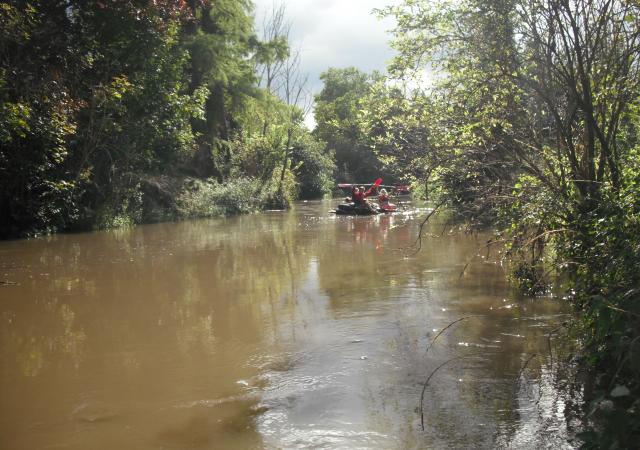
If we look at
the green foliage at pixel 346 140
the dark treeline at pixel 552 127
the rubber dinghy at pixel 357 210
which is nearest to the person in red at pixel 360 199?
the rubber dinghy at pixel 357 210

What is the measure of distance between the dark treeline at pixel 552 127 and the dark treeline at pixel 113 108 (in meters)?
7.71

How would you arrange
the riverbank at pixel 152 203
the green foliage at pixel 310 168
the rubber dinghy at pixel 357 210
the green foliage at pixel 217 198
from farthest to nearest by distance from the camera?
1. the green foliage at pixel 310 168
2. the rubber dinghy at pixel 357 210
3. the green foliage at pixel 217 198
4. the riverbank at pixel 152 203

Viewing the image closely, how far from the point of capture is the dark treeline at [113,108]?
13.9 m

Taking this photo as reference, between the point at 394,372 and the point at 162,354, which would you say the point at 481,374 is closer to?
the point at 394,372

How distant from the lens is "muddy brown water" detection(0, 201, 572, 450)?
4.07 m

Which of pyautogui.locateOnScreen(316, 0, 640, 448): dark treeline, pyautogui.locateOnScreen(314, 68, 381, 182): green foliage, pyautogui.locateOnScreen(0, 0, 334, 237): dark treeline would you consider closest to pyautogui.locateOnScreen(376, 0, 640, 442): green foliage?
pyautogui.locateOnScreen(316, 0, 640, 448): dark treeline

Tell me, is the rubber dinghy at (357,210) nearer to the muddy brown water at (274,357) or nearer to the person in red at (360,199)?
the person in red at (360,199)

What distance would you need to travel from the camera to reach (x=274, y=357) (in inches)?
224

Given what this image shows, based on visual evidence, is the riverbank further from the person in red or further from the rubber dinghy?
the person in red

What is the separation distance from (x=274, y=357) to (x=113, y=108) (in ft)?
44.1

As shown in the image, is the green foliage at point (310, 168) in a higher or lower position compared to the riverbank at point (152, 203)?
higher

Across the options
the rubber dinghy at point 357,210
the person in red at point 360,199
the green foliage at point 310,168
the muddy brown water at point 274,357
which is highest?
the green foliage at point 310,168

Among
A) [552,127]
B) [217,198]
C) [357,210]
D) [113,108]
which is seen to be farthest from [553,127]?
[217,198]

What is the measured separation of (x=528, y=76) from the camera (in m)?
6.35
